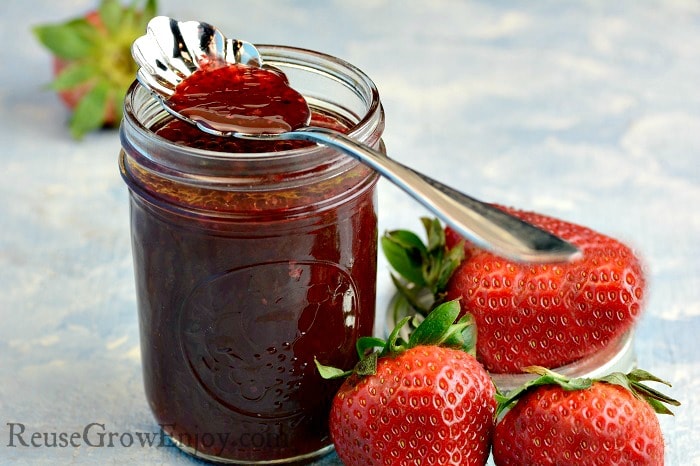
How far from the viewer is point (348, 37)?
258cm

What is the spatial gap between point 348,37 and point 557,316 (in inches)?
52.6

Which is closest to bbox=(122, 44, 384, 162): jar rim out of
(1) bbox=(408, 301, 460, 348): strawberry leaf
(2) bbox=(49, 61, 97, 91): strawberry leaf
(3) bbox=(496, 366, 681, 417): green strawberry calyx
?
(1) bbox=(408, 301, 460, 348): strawberry leaf

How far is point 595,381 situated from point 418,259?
1.29ft

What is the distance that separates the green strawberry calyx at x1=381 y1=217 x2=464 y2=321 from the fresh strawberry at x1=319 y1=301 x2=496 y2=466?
239 millimetres

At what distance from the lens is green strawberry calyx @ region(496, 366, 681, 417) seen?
1.21 metres

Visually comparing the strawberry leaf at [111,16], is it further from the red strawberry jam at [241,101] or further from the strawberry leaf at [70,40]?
the red strawberry jam at [241,101]

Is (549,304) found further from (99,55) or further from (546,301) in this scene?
(99,55)

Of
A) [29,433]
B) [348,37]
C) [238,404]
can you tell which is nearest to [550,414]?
[238,404]

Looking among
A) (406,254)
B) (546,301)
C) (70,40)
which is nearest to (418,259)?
(406,254)

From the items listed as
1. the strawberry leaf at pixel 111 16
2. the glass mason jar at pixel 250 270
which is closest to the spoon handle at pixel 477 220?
the glass mason jar at pixel 250 270

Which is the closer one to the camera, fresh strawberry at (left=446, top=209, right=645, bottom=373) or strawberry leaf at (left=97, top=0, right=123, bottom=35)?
fresh strawberry at (left=446, top=209, right=645, bottom=373)

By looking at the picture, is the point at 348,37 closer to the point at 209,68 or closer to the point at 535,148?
the point at 535,148

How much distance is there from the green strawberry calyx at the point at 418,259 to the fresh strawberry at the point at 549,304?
0.07 metres

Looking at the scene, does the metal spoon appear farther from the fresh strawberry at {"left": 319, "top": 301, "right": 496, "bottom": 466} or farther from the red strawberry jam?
the fresh strawberry at {"left": 319, "top": 301, "right": 496, "bottom": 466}
